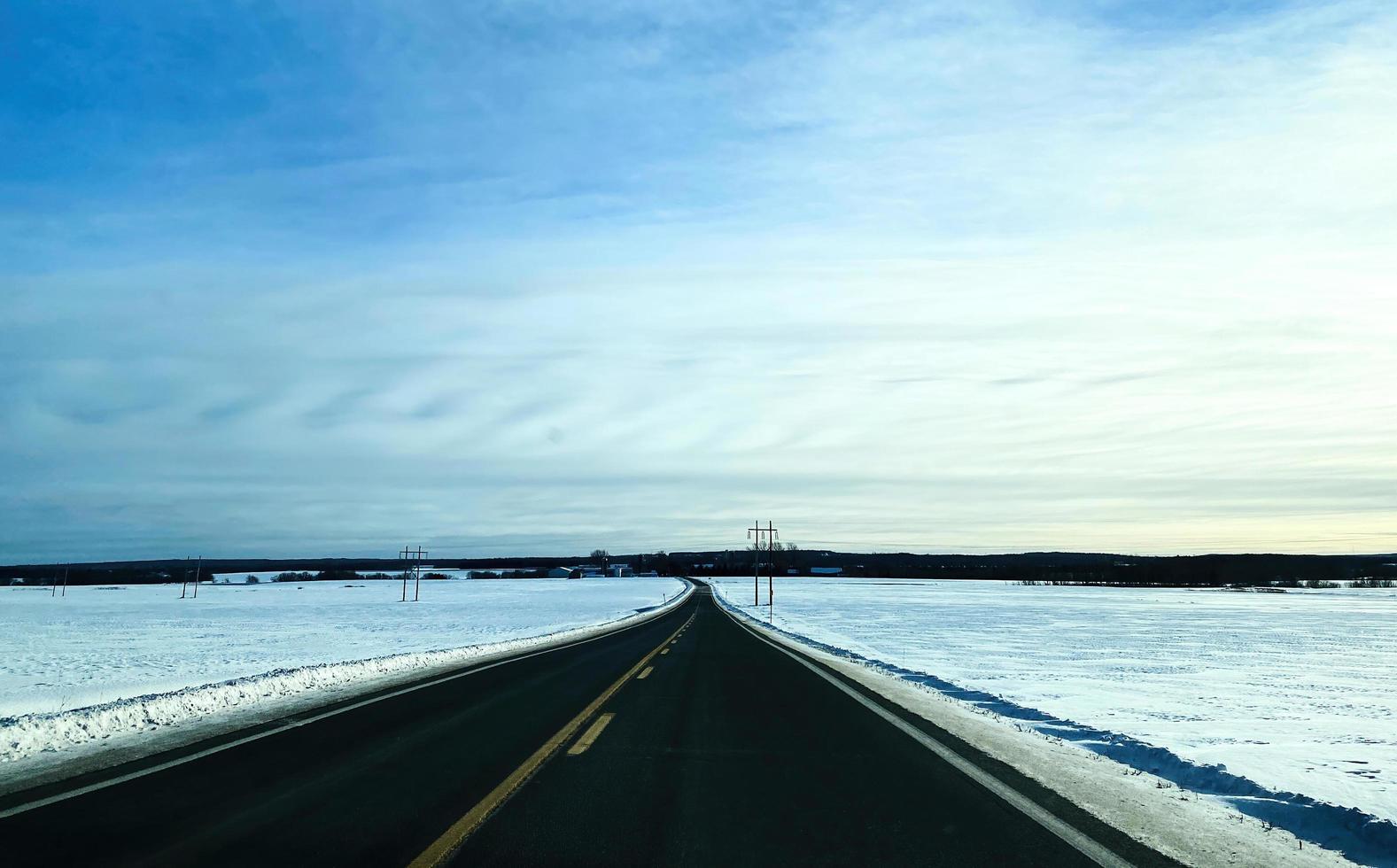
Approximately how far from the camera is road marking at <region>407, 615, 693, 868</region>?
5.27 meters

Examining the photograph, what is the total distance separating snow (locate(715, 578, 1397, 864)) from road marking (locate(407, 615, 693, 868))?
5.74 meters

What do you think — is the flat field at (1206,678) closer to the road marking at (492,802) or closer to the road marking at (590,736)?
the road marking at (590,736)

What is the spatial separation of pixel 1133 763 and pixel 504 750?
636 cm

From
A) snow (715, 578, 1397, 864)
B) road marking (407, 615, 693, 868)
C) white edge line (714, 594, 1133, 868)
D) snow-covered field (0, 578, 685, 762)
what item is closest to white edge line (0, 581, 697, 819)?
snow-covered field (0, 578, 685, 762)

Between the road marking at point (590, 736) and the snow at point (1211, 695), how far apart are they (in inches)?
210

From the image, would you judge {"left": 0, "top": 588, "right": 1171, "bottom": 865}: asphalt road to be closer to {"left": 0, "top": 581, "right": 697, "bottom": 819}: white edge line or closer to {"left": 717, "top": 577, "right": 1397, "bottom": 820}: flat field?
{"left": 0, "top": 581, "right": 697, "bottom": 819}: white edge line

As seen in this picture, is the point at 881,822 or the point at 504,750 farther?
the point at 504,750

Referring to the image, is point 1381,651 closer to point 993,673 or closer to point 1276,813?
point 993,673

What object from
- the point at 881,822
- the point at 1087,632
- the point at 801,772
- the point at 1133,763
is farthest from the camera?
the point at 1087,632

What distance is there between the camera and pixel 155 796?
270 inches

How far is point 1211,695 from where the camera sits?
1455 centimetres

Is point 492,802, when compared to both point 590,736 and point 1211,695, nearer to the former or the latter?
point 590,736

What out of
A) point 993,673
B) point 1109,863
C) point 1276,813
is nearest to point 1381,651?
point 993,673

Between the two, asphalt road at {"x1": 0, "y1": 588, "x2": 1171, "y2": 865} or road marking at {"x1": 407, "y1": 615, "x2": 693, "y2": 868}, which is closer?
road marking at {"x1": 407, "y1": 615, "x2": 693, "y2": 868}
